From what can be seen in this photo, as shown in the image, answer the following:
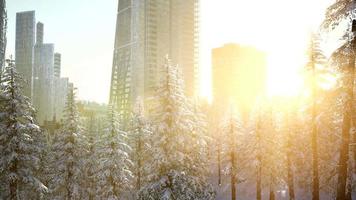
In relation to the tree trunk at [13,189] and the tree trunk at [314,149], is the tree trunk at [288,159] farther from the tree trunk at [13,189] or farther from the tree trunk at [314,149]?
the tree trunk at [13,189]

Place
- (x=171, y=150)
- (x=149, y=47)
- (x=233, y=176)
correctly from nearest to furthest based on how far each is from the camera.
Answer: (x=171, y=150)
(x=233, y=176)
(x=149, y=47)

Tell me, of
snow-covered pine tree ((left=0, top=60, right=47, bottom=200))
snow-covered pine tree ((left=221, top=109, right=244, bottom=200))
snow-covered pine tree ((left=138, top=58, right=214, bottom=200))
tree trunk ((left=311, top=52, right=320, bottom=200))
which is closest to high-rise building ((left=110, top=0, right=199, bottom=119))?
snow-covered pine tree ((left=221, top=109, right=244, bottom=200))

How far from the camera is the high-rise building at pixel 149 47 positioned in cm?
17888

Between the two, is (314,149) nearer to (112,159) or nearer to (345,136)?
(345,136)

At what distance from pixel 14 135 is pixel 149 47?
510 ft

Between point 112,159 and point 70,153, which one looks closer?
point 112,159

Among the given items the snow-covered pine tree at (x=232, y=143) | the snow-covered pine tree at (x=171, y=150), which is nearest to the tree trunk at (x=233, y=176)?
the snow-covered pine tree at (x=232, y=143)

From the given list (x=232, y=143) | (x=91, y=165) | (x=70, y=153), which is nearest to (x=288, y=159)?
(x=232, y=143)

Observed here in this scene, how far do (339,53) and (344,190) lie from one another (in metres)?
5.76

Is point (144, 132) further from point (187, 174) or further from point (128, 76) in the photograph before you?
point (128, 76)

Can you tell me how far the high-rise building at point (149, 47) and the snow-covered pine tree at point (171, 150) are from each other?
143 meters

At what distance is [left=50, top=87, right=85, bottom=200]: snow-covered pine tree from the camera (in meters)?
39.5

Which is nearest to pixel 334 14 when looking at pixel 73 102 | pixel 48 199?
pixel 73 102

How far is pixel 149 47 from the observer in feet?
596
